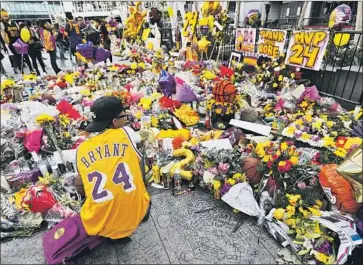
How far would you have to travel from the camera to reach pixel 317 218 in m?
2.27

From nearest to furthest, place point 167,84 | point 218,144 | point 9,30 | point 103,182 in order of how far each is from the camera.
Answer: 1. point 103,182
2. point 218,144
3. point 167,84
4. point 9,30

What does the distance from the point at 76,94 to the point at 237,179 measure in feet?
14.7

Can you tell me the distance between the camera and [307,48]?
15.9ft

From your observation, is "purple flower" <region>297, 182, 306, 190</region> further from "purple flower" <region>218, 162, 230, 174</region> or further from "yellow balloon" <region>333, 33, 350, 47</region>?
"yellow balloon" <region>333, 33, 350, 47</region>

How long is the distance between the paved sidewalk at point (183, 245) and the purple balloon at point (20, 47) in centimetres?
772

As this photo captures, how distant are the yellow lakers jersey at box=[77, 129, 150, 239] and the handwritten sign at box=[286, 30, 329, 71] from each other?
4.25m

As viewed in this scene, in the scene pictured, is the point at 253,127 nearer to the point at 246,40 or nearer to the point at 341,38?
the point at 341,38

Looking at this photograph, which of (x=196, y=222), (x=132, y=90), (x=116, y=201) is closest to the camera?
(x=116, y=201)

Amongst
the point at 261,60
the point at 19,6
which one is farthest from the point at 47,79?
the point at 19,6

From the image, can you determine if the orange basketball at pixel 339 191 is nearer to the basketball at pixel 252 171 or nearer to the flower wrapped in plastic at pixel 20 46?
the basketball at pixel 252 171

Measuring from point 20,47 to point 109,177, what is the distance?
8.23 meters

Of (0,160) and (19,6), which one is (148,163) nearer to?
(0,160)

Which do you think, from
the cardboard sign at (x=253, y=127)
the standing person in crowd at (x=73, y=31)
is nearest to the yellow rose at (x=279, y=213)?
the cardboard sign at (x=253, y=127)

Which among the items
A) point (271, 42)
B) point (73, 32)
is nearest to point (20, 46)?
point (73, 32)
